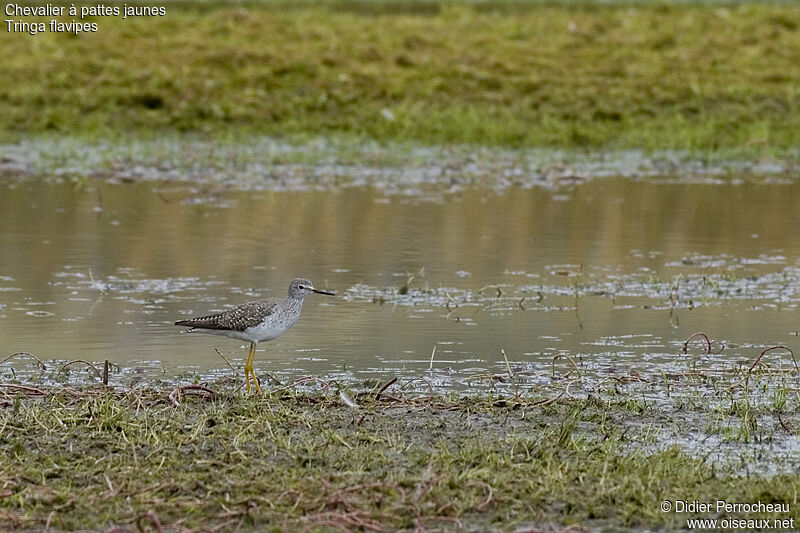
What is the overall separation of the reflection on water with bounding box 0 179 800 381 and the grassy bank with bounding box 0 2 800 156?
4193 millimetres

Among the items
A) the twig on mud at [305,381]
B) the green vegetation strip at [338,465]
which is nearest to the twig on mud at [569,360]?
the green vegetation strip at [338,465]

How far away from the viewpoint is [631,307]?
10922 millimetres

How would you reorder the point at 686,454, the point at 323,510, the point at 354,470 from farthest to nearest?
the point at 686,454
the point at 354,470
the point at 323,510

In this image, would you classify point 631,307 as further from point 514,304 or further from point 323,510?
point 323,510

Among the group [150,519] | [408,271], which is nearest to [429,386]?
[150,519]

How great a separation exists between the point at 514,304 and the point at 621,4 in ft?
70.0

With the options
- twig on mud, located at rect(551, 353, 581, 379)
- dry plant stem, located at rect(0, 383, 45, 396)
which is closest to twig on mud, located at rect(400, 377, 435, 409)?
twig on mud, located at rect(551, 353, 581, 379)

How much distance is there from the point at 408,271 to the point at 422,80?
11.8 meters

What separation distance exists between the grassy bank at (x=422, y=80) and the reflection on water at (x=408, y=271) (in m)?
4.19

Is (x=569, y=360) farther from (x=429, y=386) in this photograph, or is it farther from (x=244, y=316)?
(x=244, y=316)

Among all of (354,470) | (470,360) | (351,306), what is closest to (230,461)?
(354,470)

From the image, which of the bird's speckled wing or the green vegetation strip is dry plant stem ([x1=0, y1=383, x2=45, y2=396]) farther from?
the bird's speckled wing

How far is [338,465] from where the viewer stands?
255 inches

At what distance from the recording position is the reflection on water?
952cm
